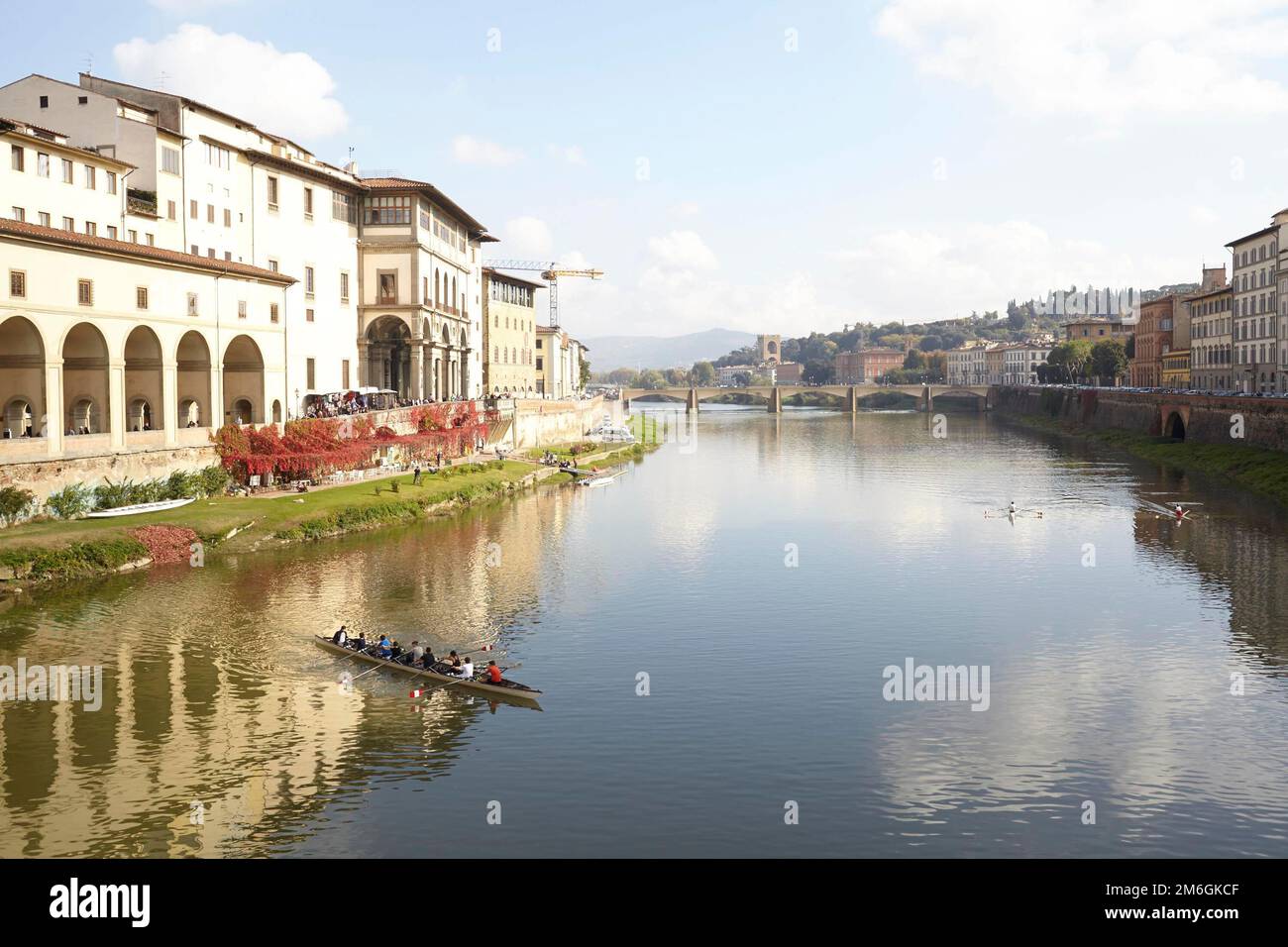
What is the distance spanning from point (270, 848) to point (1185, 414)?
10041 cm

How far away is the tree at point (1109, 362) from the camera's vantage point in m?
177

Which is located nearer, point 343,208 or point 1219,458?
point 1219,458

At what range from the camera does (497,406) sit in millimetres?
108812

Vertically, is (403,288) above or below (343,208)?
below

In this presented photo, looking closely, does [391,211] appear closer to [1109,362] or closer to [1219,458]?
[1219,458]

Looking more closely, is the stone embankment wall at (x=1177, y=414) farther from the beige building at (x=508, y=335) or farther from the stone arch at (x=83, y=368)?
the stone arch at (x=83, y=368)

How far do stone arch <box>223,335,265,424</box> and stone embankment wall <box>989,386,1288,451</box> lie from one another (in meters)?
67.7

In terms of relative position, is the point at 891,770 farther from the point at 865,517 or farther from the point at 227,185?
the point at 227,185

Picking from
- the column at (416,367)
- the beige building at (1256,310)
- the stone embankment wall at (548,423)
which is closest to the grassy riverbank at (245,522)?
the column at (416,367)

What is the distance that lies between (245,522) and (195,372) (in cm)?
1452

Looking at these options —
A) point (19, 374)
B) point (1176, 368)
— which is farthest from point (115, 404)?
point (1176, 368)

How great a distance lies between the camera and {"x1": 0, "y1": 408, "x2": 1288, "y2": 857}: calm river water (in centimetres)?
2472

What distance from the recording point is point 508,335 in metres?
141

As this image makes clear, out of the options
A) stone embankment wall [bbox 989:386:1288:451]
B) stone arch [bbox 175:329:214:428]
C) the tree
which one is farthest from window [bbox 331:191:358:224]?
the tree
